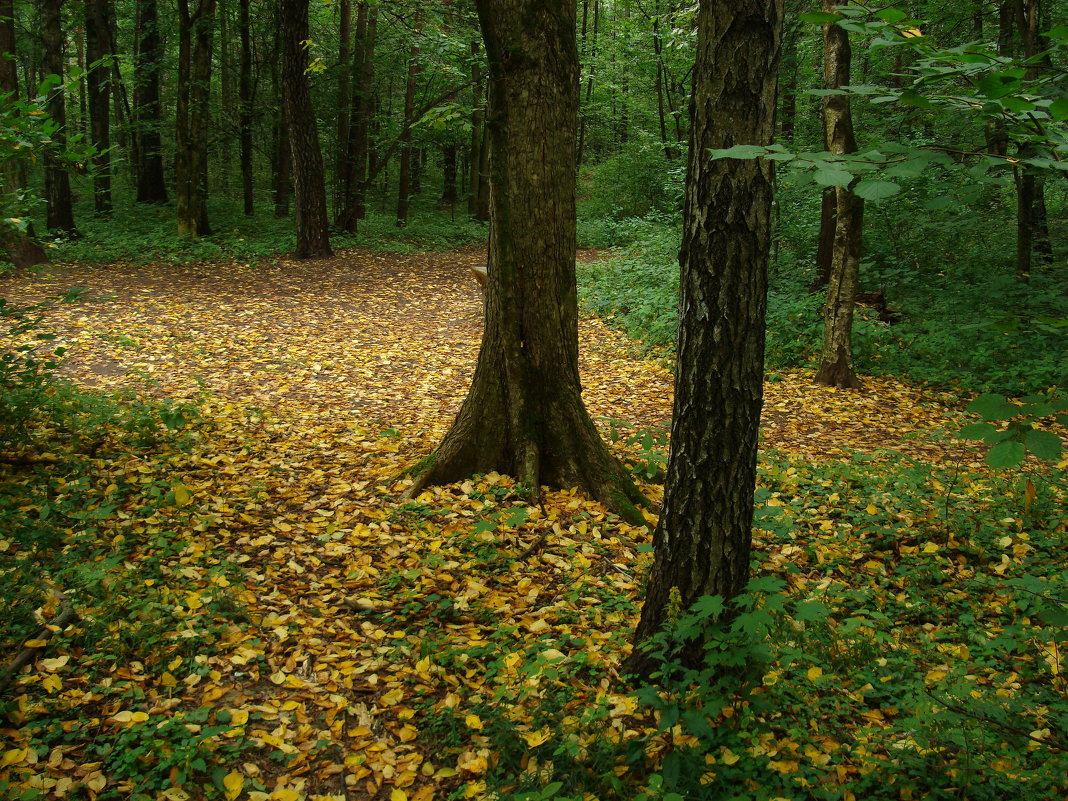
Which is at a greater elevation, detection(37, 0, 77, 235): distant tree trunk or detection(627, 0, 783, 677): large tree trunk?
detection(37, 0, 77, 235): distant tree trunk

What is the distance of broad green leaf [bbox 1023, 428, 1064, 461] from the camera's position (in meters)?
1.97

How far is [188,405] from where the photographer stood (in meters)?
6.44

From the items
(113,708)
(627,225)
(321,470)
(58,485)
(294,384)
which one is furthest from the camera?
(627,225)

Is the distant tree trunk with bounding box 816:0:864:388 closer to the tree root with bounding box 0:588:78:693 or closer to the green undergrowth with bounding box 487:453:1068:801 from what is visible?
the green undergrowth with bounding box 487:453:1068:801

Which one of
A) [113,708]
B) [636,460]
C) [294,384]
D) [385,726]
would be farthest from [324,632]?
[294,384]

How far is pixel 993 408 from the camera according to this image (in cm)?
200

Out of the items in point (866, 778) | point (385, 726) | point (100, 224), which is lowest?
point (385, 726)

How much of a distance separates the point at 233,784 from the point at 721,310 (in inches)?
108

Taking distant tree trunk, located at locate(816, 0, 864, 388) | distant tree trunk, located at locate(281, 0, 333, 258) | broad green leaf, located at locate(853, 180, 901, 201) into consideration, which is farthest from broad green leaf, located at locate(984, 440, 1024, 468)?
distant tree trunk, located at locate(281, 0, 333, 258)

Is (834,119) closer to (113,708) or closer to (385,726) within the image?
(385,726)

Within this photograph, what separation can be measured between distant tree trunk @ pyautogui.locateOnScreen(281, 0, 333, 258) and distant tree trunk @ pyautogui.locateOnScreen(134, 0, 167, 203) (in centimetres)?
543

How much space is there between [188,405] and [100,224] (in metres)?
13.9

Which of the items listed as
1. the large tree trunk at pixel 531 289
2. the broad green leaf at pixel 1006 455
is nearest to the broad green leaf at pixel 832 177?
the broad green leaf at pixel 1006 455

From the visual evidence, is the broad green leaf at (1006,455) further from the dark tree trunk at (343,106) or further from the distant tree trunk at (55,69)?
the dark tree trunk at (343,106)
